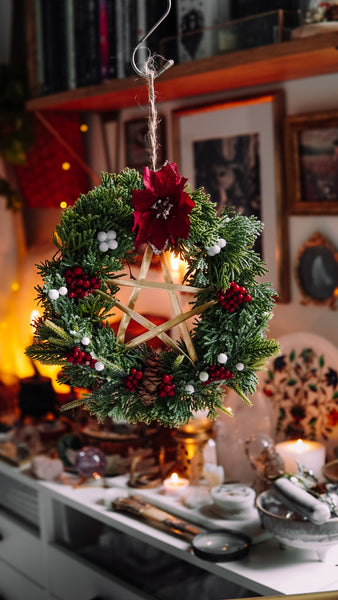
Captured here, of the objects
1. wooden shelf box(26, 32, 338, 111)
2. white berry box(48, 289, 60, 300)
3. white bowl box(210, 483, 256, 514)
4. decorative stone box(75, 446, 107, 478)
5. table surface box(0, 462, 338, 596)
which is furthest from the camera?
decorative stone box(75, 446, 107, 478)

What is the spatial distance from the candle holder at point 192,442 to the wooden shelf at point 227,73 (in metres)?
0.72

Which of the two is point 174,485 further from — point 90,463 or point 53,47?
point 53,47

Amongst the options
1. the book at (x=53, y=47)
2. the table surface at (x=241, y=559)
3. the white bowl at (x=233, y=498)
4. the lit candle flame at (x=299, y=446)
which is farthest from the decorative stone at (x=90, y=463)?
the book at (x=53, y=47)

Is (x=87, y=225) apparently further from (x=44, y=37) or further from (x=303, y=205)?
A: (x=44, y=37)

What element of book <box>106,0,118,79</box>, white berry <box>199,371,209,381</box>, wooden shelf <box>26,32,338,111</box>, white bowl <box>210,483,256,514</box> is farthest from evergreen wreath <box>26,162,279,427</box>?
book <box>106,0,118,79</box>

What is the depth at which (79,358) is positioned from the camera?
2.49ft

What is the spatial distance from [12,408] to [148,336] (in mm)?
1494

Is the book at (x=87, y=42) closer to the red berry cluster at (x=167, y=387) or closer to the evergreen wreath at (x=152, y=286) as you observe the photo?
the evergreen wreath at (x=152, y=286)

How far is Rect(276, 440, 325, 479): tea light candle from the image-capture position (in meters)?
1.42

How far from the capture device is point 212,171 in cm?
171

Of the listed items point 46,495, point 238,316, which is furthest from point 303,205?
point 46,495

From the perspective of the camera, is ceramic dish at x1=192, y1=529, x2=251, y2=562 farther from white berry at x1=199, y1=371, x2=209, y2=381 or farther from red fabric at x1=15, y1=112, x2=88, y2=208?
red fabric at x1=15, y1=112, x2=88, y2=208

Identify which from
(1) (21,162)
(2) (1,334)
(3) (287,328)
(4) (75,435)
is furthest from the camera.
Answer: (2) (1,334)

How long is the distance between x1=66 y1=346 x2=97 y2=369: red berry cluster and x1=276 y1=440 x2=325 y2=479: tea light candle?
77 centimetres
